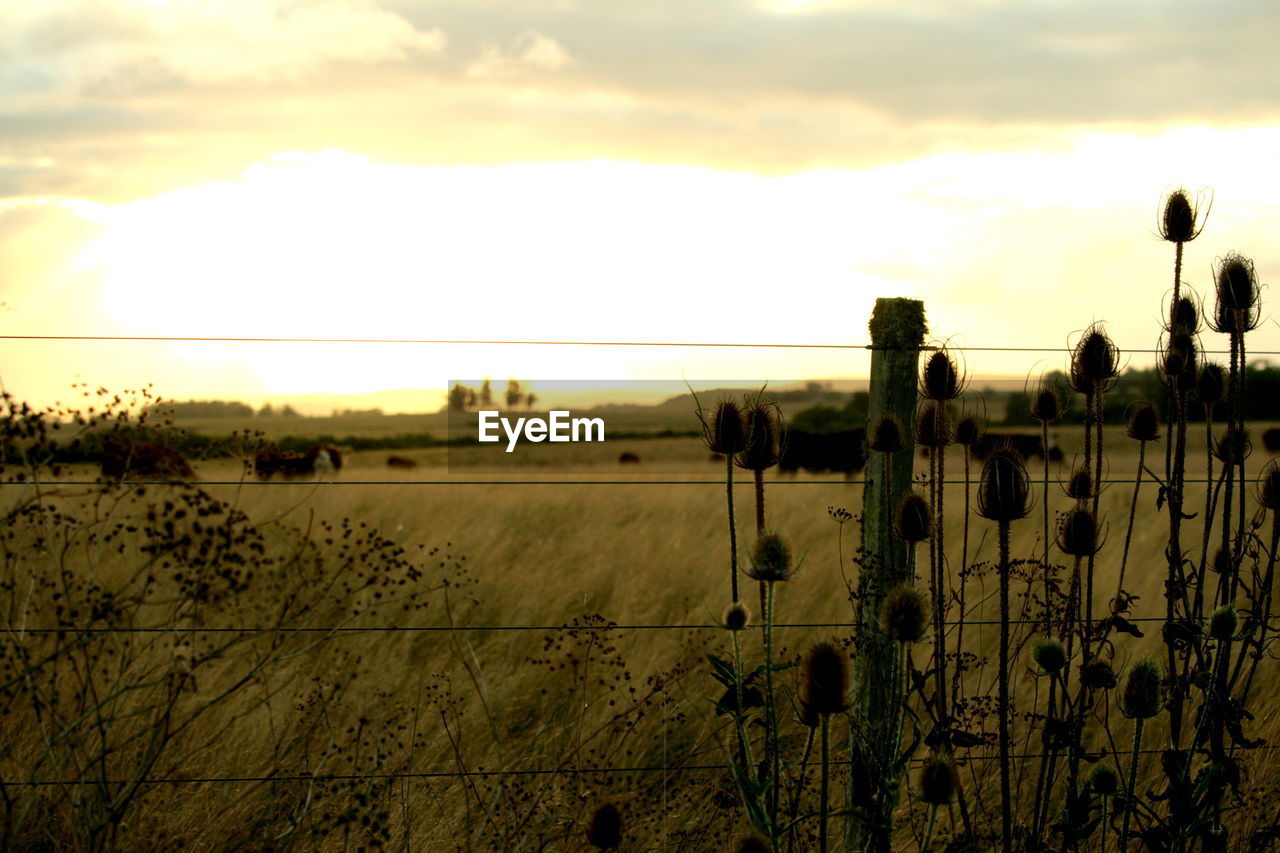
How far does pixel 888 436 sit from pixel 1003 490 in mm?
710

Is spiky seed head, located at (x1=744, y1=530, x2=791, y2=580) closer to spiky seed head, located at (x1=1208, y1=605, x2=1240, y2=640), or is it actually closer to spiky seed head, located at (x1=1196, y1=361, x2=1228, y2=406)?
spiky seed head, located at (x1=1208, y1=605, x2=1240, y2=640)

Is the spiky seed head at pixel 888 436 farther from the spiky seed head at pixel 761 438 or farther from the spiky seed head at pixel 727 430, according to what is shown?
the spiky seed head at pixel 727 430

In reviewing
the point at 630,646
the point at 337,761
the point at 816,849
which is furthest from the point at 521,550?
the point at 816,849

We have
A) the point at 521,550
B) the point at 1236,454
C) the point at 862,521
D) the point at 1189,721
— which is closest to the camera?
the point at 1236,454

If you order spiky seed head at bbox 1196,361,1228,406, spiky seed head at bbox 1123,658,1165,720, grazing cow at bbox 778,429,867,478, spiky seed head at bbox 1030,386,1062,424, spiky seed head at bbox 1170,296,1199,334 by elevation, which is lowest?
grazing cow at bbox 778,429,867,478

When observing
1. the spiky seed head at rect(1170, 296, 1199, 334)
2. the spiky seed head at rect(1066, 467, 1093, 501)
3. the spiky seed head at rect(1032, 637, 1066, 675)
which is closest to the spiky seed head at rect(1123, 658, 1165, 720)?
the spiky seed head at rect(1032, 637, 1066, 675)

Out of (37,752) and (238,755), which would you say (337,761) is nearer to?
(238,755)

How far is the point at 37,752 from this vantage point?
458 cm

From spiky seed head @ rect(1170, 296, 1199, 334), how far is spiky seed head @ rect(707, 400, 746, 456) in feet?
5.69

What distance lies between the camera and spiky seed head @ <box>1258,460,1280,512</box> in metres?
3.66

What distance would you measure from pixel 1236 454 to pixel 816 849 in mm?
1756

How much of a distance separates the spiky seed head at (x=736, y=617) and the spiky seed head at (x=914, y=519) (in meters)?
0.57

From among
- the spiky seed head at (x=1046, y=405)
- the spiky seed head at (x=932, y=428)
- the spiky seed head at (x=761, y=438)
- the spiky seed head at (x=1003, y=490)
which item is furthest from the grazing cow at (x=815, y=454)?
the spiky seed head at (x=761, y=438)

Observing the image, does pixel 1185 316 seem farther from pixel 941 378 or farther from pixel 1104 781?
pixel 1104 781
